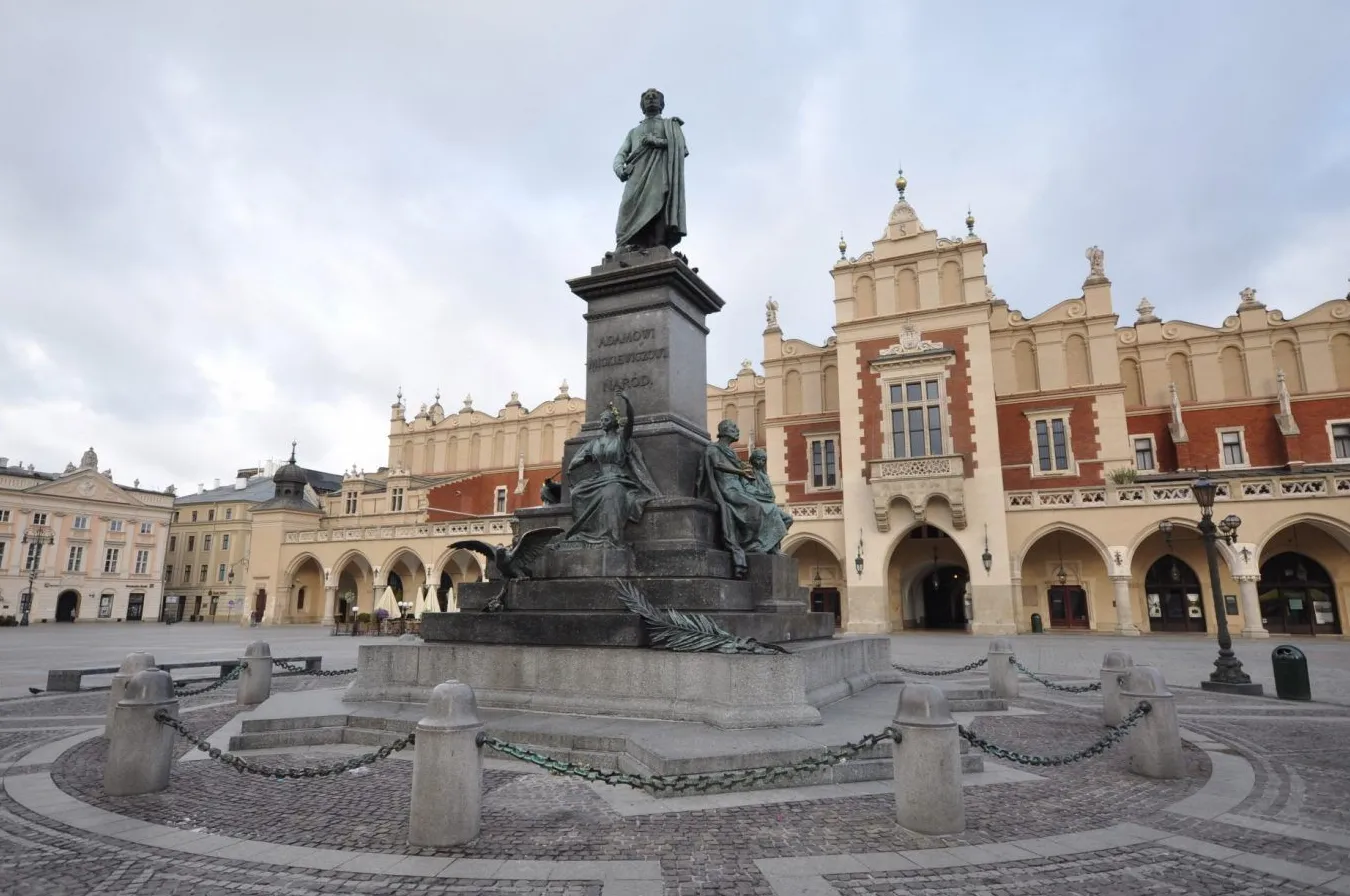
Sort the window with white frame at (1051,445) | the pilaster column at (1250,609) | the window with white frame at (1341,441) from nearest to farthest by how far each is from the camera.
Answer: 1. the pilaster column at (1250,609)
2. the window with white frame at (1341,441)
3. the window with white frame at (1051,445)

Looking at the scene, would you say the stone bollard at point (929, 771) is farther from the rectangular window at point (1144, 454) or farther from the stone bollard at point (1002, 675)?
the rectangular window at point (1144, 454)

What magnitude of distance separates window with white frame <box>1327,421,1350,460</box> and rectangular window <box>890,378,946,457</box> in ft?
48.9

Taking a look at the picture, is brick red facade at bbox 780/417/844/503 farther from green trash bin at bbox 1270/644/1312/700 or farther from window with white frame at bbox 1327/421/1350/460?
green trash bin at bbox 1270/644/1312/700

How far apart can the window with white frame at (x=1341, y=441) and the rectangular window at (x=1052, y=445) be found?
31.6ft

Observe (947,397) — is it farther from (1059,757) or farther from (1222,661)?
(1059,757)

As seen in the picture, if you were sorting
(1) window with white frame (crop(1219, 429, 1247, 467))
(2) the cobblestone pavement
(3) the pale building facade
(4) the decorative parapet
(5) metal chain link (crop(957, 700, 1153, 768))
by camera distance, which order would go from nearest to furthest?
(2) the cobblestone pavement, (5) metal chain link (crop(957, 700, 1153, 768)), (1) window with white frame (crop(1219, 429, 1247, 467)), (4) the decorative parapet, (3) the pale building facade

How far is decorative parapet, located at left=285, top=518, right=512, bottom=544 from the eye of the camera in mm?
35778

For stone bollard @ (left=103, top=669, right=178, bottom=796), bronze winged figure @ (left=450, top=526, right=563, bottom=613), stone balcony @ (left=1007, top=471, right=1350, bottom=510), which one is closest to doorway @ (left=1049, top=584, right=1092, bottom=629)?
stone balcony @ (left=1007, top=471, right=1350, bottom=510)

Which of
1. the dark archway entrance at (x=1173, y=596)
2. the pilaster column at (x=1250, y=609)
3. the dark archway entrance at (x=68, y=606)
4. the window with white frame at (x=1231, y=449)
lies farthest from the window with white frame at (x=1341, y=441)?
the dark archway entrance at (x=68, y=606)

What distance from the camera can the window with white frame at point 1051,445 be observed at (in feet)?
95.9

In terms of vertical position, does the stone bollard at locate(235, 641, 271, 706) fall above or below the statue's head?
below

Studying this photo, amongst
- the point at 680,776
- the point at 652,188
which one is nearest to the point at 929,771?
the point at 680,776

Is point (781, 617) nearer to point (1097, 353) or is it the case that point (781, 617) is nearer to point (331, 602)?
point (1097, 353)

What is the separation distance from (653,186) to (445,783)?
7571mm
